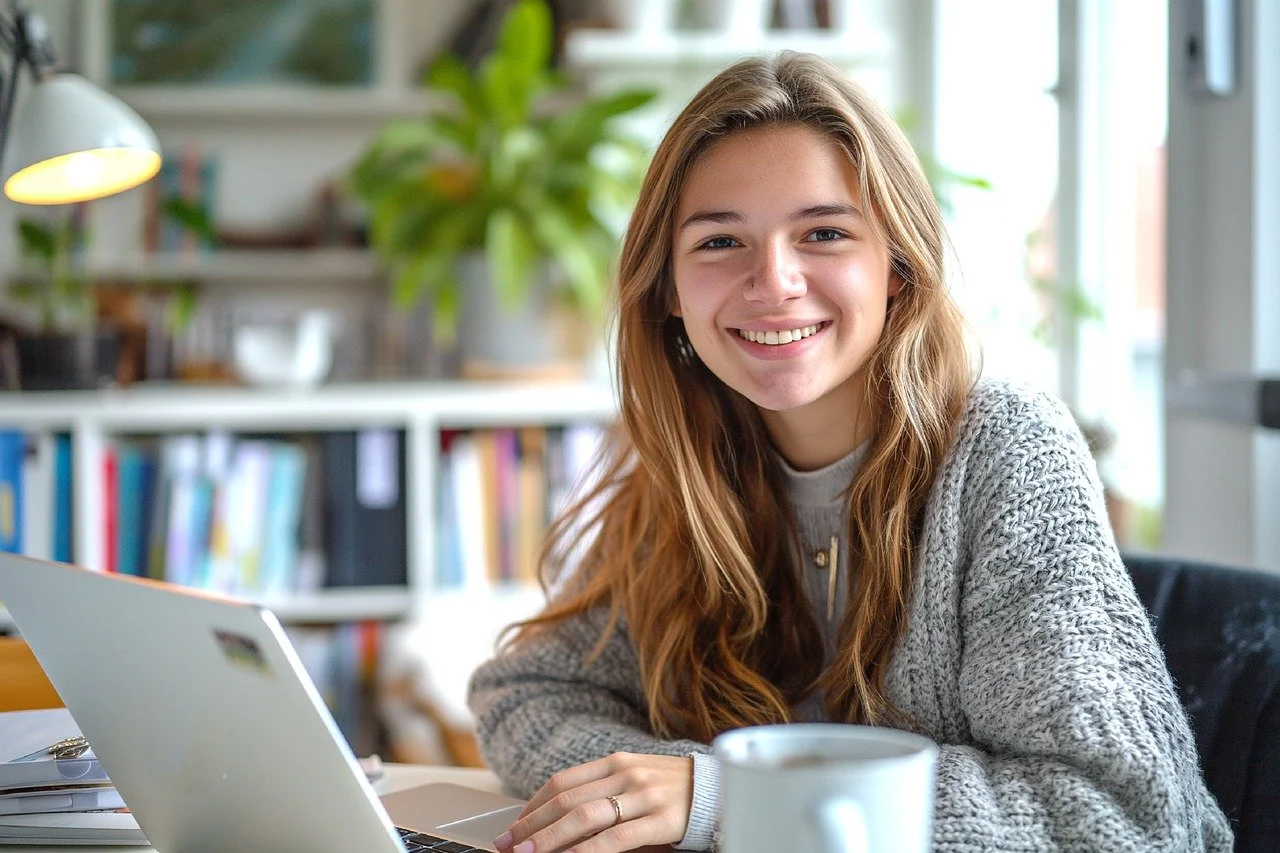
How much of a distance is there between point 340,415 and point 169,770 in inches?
74.1

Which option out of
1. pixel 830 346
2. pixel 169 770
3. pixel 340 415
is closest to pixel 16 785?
pixel 169 770

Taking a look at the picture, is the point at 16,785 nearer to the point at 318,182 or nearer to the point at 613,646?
the point at 613,646

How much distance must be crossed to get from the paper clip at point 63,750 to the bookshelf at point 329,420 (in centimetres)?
168

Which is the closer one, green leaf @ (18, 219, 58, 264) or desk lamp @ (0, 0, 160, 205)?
desk lamp @ (0, 0, 160, 205)

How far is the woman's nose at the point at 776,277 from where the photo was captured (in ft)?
3.39

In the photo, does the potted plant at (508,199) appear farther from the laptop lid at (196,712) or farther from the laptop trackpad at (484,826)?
the laptop lid at (196,712)

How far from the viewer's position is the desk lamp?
3.76ft

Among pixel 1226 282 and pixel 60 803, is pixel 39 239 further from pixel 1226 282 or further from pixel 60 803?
pixel 1226 282

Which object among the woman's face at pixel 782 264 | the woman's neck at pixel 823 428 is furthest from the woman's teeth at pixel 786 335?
the woman's neck at pixel 823 428

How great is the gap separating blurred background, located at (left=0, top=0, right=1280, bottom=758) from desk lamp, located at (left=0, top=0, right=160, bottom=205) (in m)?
1.23

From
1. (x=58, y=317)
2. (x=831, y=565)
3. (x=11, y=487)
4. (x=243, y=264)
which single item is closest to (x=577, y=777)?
(x=831, y=565)

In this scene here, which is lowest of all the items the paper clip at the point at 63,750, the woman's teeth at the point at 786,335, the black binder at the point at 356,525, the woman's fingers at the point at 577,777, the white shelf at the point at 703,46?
the black binder at the point at 356,525

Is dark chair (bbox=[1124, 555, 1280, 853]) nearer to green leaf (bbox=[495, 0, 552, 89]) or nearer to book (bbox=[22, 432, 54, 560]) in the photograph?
green leaf (bbox=[495, 0, 552, 89])

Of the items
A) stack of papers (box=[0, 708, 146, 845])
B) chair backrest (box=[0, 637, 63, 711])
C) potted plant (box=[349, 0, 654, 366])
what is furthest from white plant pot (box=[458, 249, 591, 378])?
stack of papers (box=[0, 708, 146, 845])
